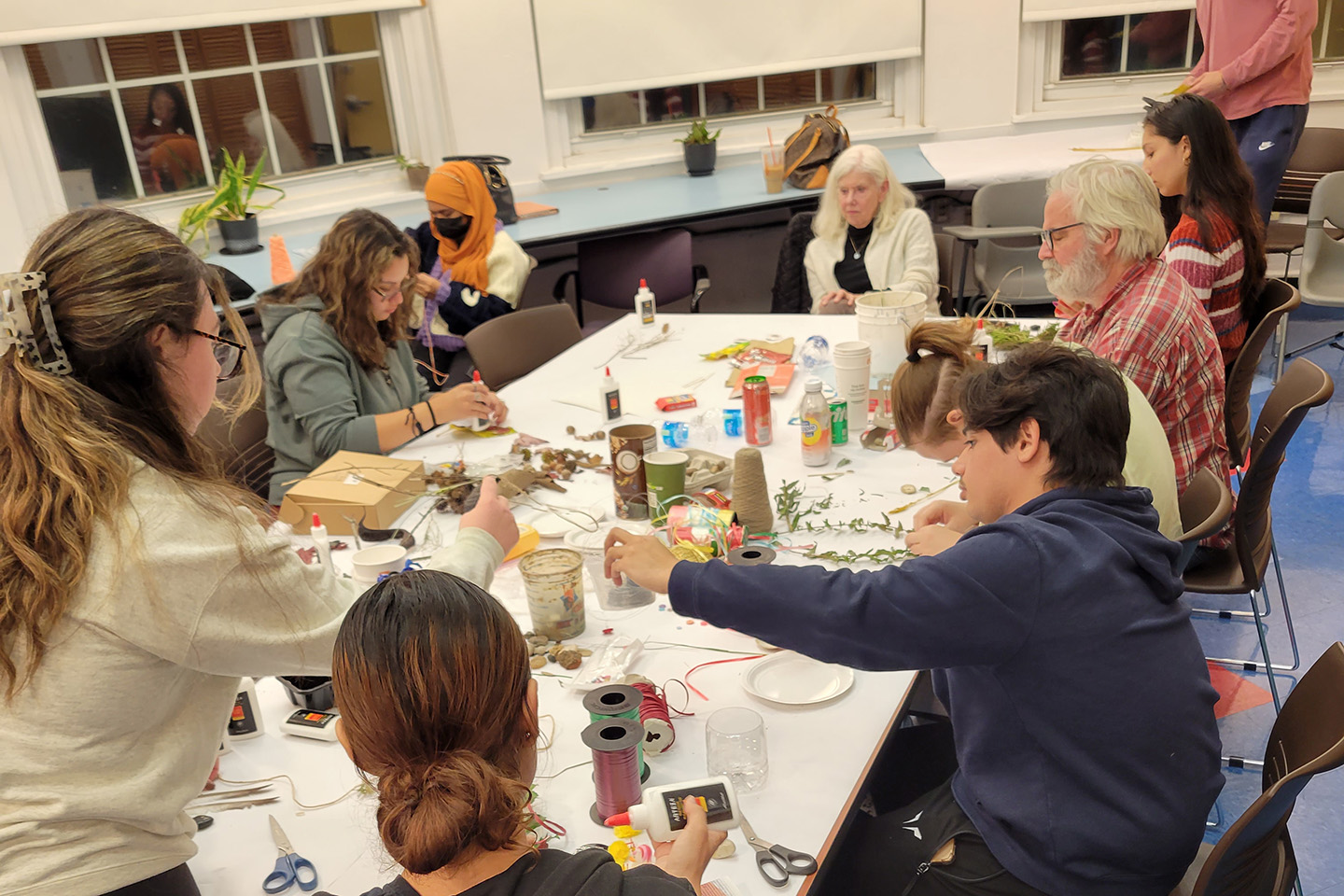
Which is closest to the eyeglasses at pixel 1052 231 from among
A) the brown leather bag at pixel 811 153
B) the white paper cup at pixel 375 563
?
the white paper cup at pixel 375 563

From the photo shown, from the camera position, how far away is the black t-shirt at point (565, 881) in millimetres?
1087

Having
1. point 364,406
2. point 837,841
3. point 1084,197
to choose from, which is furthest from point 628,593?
point 1084,197

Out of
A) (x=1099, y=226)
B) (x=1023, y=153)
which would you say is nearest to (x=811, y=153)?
(x=1023, y=153)

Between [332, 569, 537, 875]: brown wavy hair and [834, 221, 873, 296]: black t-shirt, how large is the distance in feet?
11.4

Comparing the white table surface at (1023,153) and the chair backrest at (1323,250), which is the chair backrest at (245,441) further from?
the chair backrest at (1323,250)

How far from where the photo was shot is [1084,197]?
108 inches

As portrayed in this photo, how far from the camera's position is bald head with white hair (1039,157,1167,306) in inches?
106

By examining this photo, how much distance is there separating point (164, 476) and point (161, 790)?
42 cm

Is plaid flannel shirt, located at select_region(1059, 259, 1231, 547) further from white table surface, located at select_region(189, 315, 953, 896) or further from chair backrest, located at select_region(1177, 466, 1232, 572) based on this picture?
white table surface, located at select_region(189, 315, 953, 896)

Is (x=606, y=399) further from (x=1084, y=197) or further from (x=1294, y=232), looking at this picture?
(x=1294, y=232)

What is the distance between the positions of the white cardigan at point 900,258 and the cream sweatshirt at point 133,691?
3167 mm

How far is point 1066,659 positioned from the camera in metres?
1.48

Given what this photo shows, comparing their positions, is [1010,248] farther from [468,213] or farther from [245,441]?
[245,441]

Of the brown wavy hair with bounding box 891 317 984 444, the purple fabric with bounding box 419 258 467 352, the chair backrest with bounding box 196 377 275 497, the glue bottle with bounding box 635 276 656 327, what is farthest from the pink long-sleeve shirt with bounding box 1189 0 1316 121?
the chair backrest with bounding box 196 377 275 497
